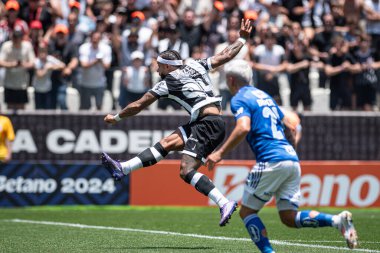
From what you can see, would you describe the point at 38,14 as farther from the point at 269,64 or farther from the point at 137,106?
the point at 137,106

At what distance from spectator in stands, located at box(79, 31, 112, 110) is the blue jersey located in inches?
377

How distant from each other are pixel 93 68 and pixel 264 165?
391 inches

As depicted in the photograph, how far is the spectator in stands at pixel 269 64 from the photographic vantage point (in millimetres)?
18312

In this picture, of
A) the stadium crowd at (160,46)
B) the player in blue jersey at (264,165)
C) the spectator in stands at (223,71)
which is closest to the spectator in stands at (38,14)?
the stadium crowd at (160,46)

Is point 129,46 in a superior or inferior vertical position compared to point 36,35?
inferior

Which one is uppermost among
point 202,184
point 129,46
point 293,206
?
point 129,46

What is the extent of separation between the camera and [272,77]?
60.1ft

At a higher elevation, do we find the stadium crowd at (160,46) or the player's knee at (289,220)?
the stadium crowd at (160,46)

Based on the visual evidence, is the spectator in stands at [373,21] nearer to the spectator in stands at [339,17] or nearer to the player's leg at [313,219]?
the spectator in stands at [339,17]

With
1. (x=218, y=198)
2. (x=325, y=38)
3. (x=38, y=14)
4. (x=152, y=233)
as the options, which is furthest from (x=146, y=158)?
(x=325, y=38)

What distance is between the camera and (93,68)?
1819 centimetres

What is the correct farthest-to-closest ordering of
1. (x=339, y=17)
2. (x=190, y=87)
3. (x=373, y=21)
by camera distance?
1. (x=339, y=17)
2. (x=373, y=21)
3. (x=190, y=87)

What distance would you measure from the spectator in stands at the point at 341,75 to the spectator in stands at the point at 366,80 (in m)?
0.15

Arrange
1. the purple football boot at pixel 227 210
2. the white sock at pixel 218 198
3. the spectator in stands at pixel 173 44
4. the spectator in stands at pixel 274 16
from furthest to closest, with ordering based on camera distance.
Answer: the spectator in stands at pixel 274 16 < the spectator in stands at pixel 173 44 < the white sock at pixel 218 198 < the purple football boot at pixel 227 210
